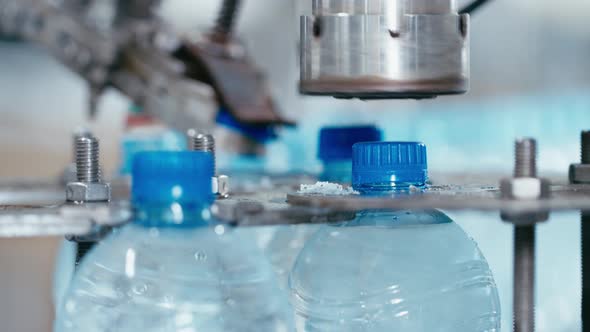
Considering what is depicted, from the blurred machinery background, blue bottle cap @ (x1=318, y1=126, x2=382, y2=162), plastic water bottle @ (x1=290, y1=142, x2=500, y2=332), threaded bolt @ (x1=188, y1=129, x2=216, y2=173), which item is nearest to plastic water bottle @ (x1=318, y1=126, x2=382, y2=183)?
blue bottle cap @ (x1=318, y1=126, x2=382, y2=162)

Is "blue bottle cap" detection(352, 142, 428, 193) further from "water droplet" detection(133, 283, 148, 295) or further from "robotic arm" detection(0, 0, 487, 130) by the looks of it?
"robotic arm" detection(0, 0, 487, 130)

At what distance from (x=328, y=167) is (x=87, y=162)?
0.51m

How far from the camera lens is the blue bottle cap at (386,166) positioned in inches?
32.8

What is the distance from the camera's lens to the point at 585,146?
3.17 ft

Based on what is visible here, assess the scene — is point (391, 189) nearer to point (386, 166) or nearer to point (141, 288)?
point (386, 166)

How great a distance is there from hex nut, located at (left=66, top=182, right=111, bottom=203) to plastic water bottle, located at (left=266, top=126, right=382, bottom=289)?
37 cm

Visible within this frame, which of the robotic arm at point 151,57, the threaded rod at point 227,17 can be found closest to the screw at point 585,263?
the robotic arm at point 151,57

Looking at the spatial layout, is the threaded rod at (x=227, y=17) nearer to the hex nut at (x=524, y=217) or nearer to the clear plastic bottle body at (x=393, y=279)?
the clear plastic bottle body at (x=393, y=279)

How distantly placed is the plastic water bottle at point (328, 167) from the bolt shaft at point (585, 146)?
0.28 metres

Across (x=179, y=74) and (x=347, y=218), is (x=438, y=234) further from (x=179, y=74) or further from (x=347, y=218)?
(x=179, y=74)

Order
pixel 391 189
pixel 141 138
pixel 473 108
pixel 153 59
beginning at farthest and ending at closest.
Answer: pixel 473 108 < pixel 141 138 < pixel 153 59 < pixel 391 189

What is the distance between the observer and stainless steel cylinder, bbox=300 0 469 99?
77 cm

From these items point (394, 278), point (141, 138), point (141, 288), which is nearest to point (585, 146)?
point (394, 278)

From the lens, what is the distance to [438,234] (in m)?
0.99
